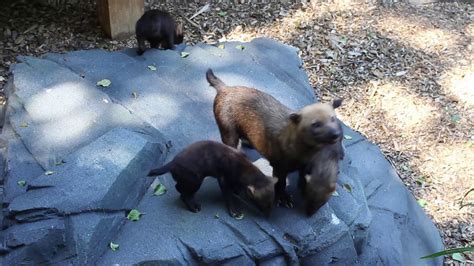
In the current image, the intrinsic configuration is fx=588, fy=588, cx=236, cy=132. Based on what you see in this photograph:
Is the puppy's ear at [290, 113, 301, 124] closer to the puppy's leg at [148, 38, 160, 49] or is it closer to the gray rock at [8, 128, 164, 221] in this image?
the gray rock at [8, 128, 164, 221]

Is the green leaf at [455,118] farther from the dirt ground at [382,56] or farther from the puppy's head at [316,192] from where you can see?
the puppy's head at [316,192]

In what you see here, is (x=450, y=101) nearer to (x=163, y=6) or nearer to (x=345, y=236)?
(x=345, y=236)

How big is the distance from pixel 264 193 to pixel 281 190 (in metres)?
0.32

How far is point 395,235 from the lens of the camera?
5133 mm

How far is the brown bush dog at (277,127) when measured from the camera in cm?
400

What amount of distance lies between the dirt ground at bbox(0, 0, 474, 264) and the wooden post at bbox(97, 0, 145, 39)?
164mm

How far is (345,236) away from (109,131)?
202 centimetres

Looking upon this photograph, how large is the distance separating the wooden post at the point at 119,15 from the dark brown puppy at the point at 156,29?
0.79m

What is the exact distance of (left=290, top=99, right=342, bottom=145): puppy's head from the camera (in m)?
3.92

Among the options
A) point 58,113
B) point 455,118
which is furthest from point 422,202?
point 58,113

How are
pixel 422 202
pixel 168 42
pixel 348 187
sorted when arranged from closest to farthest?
pixel 348 187
pixel 422 202
pixel 168 42

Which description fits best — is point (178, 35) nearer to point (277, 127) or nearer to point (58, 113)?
point (58, 113)

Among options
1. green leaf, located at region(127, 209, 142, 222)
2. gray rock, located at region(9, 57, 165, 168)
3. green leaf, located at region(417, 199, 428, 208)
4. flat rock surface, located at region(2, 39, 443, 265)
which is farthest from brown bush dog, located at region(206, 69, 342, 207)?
green leaf, located at region(417, 199, 428, 208)

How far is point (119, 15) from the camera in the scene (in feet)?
24.6
